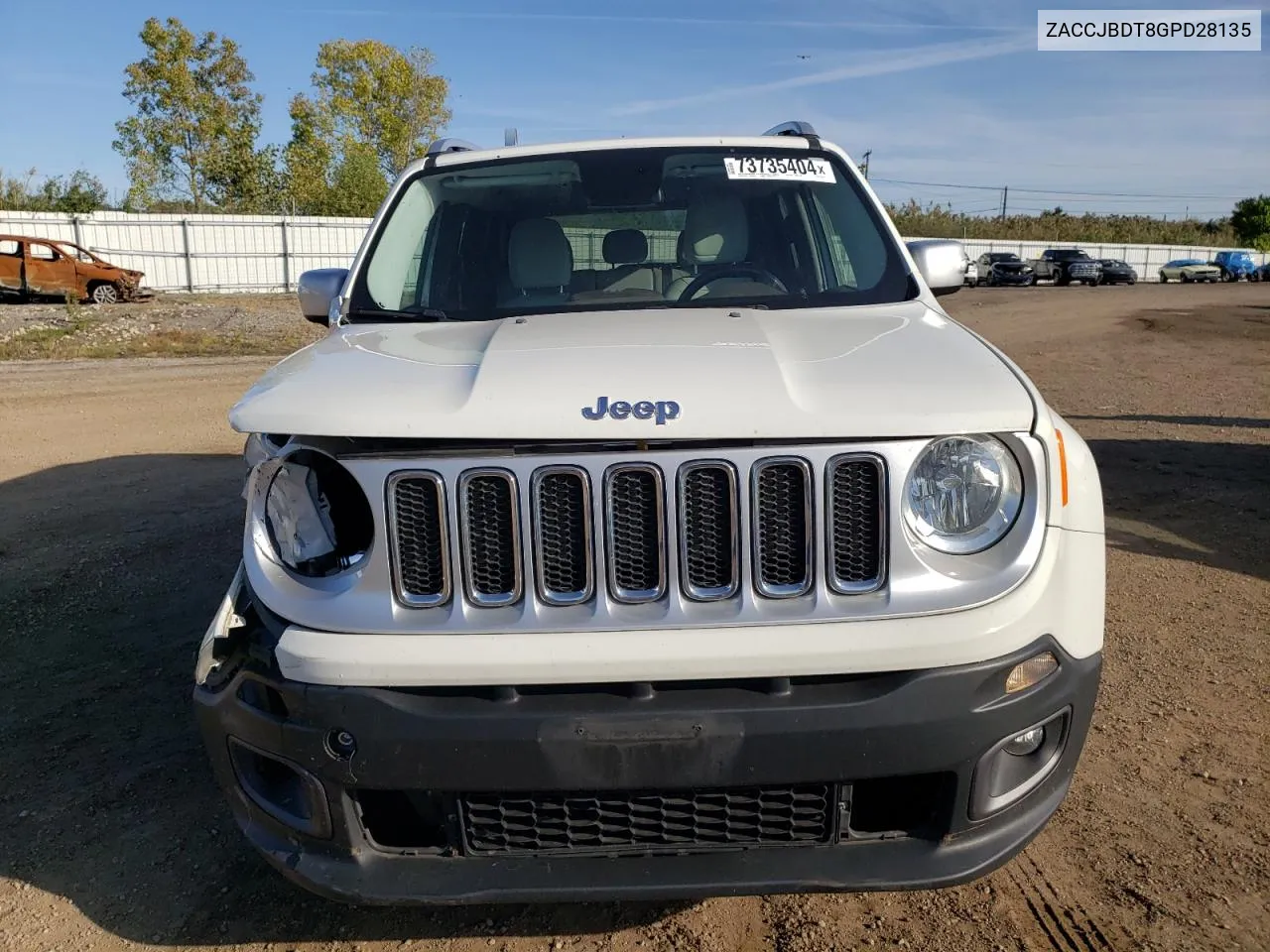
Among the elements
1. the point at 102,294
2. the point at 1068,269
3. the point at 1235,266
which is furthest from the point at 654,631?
the point at 1235,266

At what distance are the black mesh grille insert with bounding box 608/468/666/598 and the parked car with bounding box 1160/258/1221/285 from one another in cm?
5367

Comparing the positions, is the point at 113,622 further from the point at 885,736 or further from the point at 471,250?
the point at 885,736

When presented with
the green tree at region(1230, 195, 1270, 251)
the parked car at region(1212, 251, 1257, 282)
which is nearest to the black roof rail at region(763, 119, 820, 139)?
the parked car at region(1212, 251, 1257, 282)

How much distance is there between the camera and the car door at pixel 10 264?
22.2m

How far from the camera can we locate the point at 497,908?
2.71 meters

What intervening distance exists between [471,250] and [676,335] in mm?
1418

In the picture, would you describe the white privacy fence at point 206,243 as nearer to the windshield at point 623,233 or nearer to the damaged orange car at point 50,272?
the damaged orange car at point 50,272

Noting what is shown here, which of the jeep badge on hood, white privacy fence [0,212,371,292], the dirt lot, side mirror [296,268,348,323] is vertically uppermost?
white privacy fence [0,212,371,292]

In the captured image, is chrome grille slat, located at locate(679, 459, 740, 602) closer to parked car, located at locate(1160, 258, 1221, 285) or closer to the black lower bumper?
the black lower bumper

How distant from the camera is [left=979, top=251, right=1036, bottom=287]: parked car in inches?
1652

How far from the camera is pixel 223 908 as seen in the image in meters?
2.72

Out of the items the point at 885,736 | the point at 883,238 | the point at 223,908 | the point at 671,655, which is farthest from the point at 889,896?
the point at 883,238

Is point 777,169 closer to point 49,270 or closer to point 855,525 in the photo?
point 855,525

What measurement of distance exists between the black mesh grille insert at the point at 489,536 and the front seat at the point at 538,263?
4.65 feet
